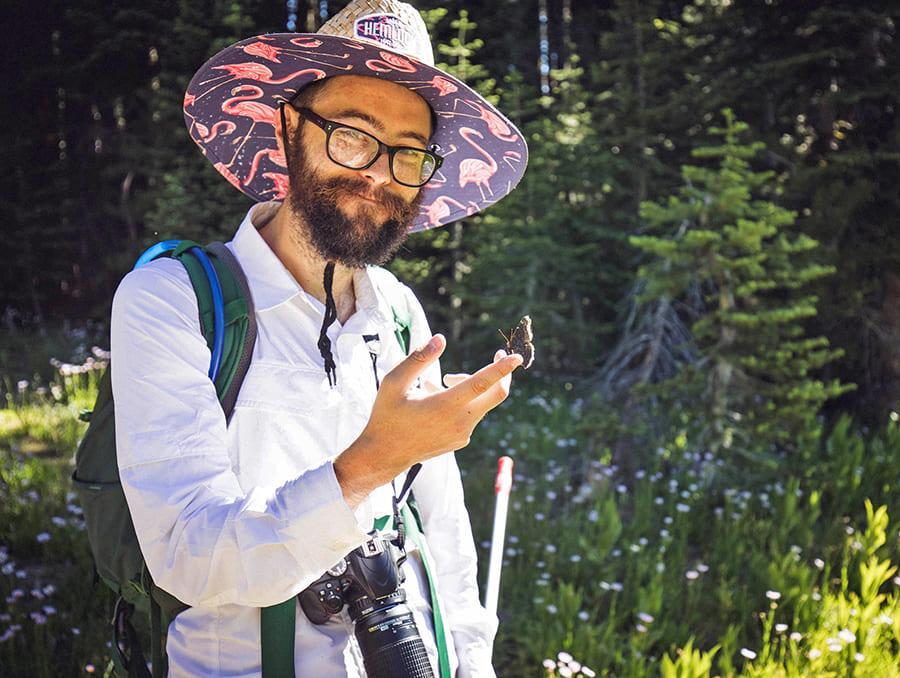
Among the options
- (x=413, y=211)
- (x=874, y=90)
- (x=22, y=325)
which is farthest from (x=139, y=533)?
(x=22, y=325)

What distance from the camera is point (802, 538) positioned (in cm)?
421

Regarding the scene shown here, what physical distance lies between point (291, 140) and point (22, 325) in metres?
11.9

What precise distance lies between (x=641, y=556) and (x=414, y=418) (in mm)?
3233

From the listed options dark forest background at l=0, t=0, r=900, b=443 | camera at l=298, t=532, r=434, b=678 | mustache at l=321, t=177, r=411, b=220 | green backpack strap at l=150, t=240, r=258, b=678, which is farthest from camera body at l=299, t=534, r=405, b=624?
dark forest background at l=0, t=0, r=900, b=443

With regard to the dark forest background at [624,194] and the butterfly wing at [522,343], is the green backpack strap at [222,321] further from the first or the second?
the dark forest background at [624,194]

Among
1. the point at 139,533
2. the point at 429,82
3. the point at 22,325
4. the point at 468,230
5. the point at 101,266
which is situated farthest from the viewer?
the point at 101,266

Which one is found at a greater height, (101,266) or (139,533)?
(139,533)

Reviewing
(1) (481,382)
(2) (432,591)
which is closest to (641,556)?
(2) (432,591)

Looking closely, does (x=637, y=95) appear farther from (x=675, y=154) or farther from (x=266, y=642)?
(x=266, y=642)

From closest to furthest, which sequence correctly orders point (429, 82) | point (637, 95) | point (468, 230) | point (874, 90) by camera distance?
point (429, 82) → point (874, 90) → point (637, 95) → point (468, 230)

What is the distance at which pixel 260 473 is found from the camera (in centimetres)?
164

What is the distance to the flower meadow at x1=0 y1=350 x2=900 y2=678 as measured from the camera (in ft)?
10.2

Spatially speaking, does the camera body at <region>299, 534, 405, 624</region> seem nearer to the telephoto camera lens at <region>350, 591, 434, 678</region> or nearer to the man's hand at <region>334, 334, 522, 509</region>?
the telephoto camera lens at <region>350, 591, 434, 678</region>

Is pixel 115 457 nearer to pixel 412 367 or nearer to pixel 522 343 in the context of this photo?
pixel 412 367
